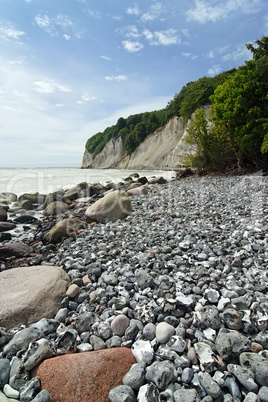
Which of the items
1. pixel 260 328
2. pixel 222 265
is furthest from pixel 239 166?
pixel 260 328

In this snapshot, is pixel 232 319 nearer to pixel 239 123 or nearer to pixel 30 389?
pixel 30 389

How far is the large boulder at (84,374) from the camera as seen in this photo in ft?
4.16

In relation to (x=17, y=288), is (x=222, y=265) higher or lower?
higher

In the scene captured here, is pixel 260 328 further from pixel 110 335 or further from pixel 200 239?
pixel 200 239

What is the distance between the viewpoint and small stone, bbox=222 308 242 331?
5.25ft

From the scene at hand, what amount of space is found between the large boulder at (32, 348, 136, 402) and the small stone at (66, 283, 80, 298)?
2.51 ft

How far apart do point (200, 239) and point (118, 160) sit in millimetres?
48761

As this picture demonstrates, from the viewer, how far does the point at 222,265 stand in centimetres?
244

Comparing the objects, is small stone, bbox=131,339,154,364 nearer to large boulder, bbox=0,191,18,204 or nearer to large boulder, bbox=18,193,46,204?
large boulder, bbox=18,193,46,204

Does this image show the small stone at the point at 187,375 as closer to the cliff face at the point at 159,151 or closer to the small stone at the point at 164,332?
the small stone at the point at 164,332

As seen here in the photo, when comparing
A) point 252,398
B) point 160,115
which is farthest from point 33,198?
point 160,115

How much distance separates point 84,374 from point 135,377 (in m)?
0.33

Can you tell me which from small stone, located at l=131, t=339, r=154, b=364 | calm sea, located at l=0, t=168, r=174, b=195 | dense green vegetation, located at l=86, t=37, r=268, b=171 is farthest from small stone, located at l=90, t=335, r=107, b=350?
calm sea, located at l=0, t=168, r=174, b=195

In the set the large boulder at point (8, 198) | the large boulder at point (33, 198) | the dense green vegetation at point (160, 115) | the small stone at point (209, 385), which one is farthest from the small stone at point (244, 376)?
the dense green vegetation at point (160, 115)
